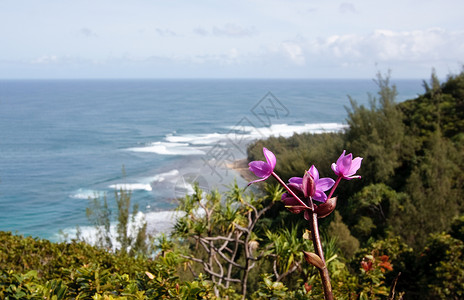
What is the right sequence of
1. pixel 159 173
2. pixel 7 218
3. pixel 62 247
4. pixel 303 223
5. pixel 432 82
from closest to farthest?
pixel 62 247, pixel 303 223, pixel 432 82, pixel 7 218, pixel 159 173

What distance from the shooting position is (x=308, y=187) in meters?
0.90

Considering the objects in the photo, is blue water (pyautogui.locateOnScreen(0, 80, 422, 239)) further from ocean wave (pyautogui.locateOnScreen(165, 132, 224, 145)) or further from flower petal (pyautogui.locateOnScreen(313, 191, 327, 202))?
flower petal (pyautogui.locateOnScreen(313, 191, 327, 202))

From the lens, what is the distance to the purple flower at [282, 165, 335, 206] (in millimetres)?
895

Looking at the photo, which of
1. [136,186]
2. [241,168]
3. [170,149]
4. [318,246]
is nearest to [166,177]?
[136,186]

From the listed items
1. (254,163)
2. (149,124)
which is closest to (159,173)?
(149,124)

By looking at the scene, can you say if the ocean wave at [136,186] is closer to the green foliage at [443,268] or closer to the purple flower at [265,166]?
the green foliage at [443,268]

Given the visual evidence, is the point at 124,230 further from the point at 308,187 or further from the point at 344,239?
the point at 308,187

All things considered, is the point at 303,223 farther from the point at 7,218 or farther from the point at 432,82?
the point at 7,218

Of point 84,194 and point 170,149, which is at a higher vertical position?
point 170,149

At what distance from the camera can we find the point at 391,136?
1302cm

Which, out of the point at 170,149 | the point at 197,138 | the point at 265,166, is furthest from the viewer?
the point at 197,138

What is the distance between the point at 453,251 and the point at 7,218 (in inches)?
826

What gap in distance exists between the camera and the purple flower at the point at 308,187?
89cm

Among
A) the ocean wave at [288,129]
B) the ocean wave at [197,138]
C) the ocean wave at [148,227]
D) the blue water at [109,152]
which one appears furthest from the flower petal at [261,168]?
the ocean wave at [288,129]
